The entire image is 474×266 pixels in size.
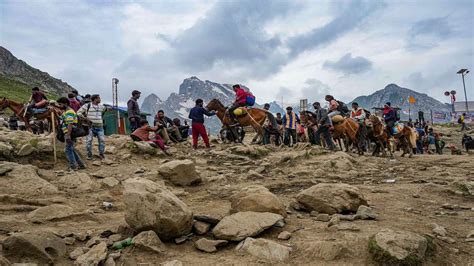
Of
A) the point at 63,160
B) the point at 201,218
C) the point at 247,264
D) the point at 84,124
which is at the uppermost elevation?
the point at 84,124

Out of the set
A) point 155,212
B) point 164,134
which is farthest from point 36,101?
point 155,212

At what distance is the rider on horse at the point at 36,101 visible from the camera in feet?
46.8

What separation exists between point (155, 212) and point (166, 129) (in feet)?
39.9

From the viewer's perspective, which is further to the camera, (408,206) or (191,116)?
(191,116)

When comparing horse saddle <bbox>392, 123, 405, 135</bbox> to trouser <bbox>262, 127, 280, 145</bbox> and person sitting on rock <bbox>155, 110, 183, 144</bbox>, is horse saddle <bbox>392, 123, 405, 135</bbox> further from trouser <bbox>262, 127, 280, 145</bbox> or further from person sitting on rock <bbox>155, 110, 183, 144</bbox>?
person sitting on rock <bbox>155, 110, 183, 144</bbox>

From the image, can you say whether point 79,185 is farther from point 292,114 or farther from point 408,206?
point 292,114

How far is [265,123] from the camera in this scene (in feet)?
59.3

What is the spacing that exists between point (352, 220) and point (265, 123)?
12763mm

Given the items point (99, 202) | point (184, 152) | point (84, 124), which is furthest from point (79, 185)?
point (184, 152)

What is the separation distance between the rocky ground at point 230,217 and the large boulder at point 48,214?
17 mm

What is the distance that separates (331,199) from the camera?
235 inches

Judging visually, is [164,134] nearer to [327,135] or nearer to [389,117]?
[327,135]

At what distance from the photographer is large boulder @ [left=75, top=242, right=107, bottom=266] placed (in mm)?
4031

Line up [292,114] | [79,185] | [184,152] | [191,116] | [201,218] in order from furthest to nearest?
1. [292,114]
2. [191,116]
3. [184,152]
4. [79,185]
5. [201,218]
